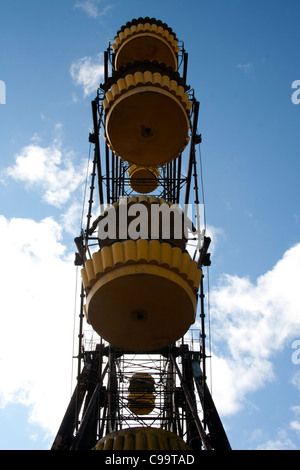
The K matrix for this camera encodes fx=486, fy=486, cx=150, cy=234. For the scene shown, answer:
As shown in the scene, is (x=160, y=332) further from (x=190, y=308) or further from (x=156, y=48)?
(x=156, y=48)

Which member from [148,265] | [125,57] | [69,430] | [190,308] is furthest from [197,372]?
[125,57]

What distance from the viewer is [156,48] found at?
1814 cm

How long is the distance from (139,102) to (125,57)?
15.3ft

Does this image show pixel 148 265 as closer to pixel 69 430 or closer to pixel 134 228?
pixel 134 228

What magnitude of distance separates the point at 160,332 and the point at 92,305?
1831mm
